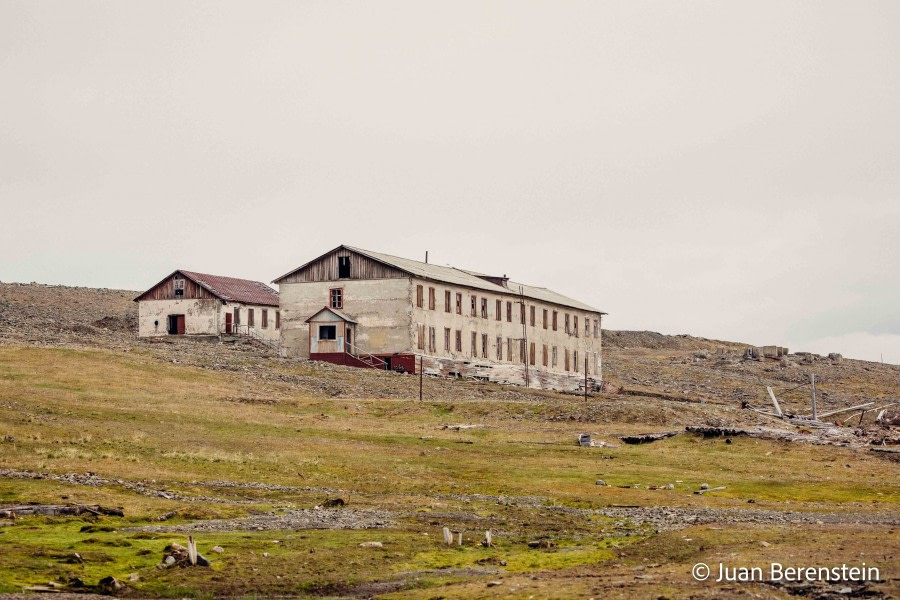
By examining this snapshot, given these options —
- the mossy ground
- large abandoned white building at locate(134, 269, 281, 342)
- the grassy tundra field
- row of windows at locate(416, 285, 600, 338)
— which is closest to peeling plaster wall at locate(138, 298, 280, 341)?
large abandoned white building at locate(134, 269, 281, 342)

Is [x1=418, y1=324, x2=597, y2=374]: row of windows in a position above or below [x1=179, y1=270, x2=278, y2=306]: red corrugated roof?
below

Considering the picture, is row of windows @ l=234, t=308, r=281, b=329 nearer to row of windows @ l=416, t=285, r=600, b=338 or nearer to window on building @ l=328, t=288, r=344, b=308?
window on building @ l=328, t=288, r=344, b=308

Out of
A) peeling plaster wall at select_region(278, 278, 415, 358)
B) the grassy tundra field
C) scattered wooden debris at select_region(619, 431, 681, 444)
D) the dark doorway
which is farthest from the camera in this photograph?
the dark doorway

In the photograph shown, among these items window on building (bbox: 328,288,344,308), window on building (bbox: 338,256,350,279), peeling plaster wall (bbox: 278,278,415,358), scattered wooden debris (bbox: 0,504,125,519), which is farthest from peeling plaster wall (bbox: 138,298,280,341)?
scattered wooden debris (bbox: 0,504,125,519)

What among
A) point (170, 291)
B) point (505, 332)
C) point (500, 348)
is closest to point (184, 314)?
point (170, 291)

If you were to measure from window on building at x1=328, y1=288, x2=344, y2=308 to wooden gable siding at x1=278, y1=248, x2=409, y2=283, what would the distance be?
0.84 m

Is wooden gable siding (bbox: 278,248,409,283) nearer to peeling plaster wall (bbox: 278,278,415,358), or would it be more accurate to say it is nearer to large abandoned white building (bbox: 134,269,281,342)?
peeling plaster wall (bbox: 278,278,415,358)

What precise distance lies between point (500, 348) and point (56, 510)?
68.5m

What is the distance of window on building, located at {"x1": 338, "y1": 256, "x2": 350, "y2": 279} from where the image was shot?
94.9 metres

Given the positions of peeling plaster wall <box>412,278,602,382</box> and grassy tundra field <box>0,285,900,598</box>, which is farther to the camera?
peeling plaster wall <box>412,278,602,382</box>

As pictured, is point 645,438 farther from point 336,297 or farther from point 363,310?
point 336,297

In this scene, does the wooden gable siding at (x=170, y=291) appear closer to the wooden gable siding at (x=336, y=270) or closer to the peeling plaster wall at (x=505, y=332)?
the wooden gable siding at (x=336, y=270)

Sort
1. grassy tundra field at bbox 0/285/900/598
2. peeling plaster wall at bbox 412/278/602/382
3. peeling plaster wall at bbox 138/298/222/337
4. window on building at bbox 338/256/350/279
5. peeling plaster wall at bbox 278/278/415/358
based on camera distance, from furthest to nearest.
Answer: peeling plaster wall at bbox 138/298/222/337, window on building at bbox 338/256/350/279, peeling plaster wall at bbox 412/278/602/382, peeling plaster wall at bbox 278/278/415/358, grassy tundra field at bbox 0/285/900/598

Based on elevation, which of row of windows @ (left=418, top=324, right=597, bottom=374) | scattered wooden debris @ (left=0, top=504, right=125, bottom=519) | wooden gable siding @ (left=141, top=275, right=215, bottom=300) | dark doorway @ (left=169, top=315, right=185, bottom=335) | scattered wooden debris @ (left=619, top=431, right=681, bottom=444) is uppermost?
wooden gable siding @ (left=141, top=275, right=215, bottom=300)
